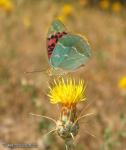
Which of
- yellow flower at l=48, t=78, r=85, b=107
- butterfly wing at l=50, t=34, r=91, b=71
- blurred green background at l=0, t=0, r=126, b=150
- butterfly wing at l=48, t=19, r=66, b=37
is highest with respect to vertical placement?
butterfly wing at l=48, t=19, r=66, b=37

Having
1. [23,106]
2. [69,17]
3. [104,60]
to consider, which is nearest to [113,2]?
[69,17]

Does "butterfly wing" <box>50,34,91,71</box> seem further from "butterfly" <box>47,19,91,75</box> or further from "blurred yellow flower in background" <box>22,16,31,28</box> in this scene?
"blurred yellow flower in background" <box>22,16,31,28</box>

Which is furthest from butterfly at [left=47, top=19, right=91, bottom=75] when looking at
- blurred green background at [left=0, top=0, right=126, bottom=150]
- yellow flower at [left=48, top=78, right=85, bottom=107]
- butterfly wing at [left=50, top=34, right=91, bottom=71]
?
blurred green background at [left=0, top=0, right=126, bottom=150]

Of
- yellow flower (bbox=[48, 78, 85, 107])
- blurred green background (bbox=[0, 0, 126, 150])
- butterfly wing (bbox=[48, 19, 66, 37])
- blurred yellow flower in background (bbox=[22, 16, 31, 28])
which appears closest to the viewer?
yellow flower (bbox=[48, 78, 85, 107])

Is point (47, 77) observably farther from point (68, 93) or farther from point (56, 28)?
point (68, 93)

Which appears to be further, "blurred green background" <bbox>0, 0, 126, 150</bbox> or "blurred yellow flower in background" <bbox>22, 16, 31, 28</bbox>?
"blurred yellow flower in background" <bbox>22, 16, 31, 28</bbox>

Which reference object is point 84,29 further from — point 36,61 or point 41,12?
point 36,61
